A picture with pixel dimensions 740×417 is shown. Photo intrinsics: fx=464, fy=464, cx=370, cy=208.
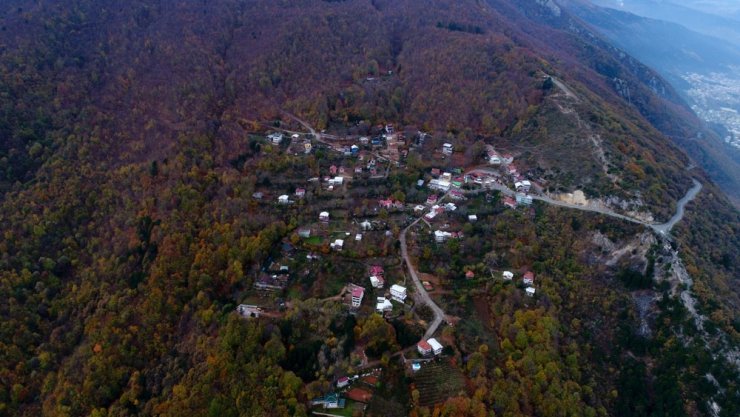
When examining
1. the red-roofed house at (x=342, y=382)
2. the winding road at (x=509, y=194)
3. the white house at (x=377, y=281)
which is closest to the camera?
the red-roofed house at (x=342, y=382)

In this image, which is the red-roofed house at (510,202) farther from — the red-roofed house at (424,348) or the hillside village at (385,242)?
the red-roofed house at (424,348)

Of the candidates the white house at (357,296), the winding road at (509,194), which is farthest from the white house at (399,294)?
the white house at (357,296)

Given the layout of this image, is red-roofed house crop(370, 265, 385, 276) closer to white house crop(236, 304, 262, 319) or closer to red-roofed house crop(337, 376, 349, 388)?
white house crop(236, 304, 262, 319)

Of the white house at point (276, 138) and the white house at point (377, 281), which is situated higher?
the white house at point (377, 281)

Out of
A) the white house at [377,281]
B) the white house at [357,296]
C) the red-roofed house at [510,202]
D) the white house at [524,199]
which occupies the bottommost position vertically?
the white house at [377,281]

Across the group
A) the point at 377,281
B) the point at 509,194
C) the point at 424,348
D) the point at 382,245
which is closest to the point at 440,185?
the point at 509,194

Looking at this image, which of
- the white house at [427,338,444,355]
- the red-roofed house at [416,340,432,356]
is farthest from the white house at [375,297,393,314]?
the white house at [427,338,444,355]

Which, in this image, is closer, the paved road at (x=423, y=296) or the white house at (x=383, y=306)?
the paved road at (x=423, y=296)

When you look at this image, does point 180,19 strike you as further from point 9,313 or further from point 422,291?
point 422,291
